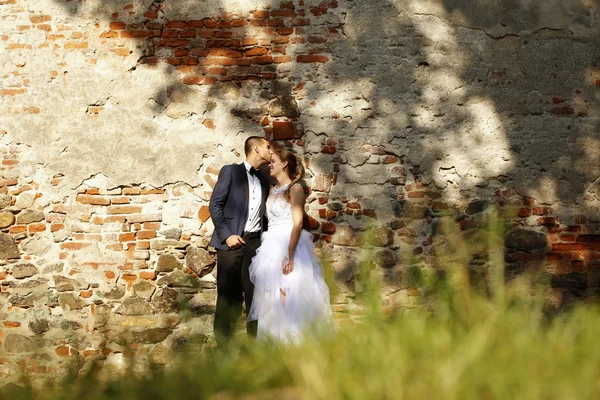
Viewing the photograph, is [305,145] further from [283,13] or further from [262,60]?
[283,13]

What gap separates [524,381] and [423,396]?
24 cm

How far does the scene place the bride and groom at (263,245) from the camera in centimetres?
469

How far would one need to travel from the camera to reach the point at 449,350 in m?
1.74

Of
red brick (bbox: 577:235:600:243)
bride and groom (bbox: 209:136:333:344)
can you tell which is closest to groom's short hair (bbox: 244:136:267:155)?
bride and groom (bbox: 209:136:333:344)

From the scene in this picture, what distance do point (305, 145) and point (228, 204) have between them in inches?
33.5

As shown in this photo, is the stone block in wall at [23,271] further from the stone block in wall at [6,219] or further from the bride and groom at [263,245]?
the bride and groom at [263,245]

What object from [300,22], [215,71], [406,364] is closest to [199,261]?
[215,71]

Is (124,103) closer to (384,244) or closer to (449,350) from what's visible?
(384,244)

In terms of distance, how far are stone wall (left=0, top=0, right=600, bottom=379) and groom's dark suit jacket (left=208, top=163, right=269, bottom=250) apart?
379mm

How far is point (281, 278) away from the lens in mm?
4723

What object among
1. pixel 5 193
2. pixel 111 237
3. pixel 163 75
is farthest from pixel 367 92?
pixel 5 193

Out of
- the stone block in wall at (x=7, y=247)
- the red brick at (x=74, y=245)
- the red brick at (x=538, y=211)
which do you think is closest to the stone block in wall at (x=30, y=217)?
the stone block in wall at (x=7, y=247)

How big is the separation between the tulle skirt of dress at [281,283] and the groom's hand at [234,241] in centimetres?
15

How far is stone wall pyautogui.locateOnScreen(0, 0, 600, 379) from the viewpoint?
17.4 ft
